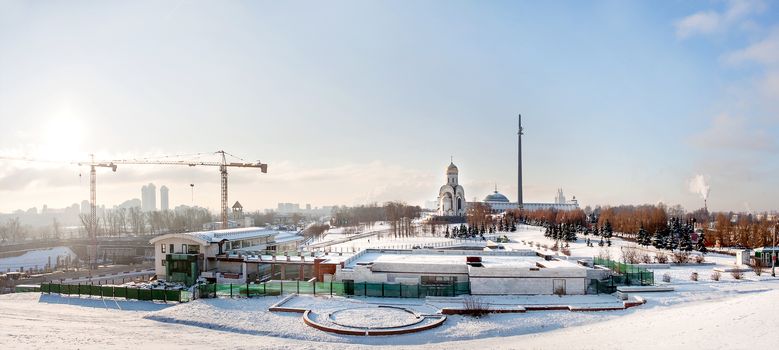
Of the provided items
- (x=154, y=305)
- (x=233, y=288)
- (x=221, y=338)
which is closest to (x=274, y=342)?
(x=221, y=338)

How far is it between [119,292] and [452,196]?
251 feet

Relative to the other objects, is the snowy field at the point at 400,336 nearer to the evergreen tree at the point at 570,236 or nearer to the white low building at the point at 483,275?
the white low building at the point at 483,275

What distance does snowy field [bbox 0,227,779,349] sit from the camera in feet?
52.4

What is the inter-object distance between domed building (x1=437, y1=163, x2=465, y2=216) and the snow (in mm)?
62664

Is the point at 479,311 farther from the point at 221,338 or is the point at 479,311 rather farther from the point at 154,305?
the point at 154,305

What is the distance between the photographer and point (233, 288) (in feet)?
78.0

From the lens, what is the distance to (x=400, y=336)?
17.6m

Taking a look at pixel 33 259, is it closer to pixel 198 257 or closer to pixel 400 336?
pixel 198 257

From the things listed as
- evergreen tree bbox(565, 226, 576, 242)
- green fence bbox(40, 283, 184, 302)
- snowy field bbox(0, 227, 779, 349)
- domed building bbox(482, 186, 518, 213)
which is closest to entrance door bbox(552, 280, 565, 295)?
snowy field bbox(0, 227, 779, 349)

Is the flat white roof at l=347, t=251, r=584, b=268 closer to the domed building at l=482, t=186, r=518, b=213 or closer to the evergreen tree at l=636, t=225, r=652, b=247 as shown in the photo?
the evergreen tree at l=636, t=225, r=652, b=247

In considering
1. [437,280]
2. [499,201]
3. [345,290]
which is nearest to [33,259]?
[345,290]

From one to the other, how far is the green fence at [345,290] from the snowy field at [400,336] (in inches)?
23.4

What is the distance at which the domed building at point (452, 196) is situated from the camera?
9650 centimetres

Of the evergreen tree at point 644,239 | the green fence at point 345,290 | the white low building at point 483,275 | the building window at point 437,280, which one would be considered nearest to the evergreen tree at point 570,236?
the evergreen tree at point 644,239
